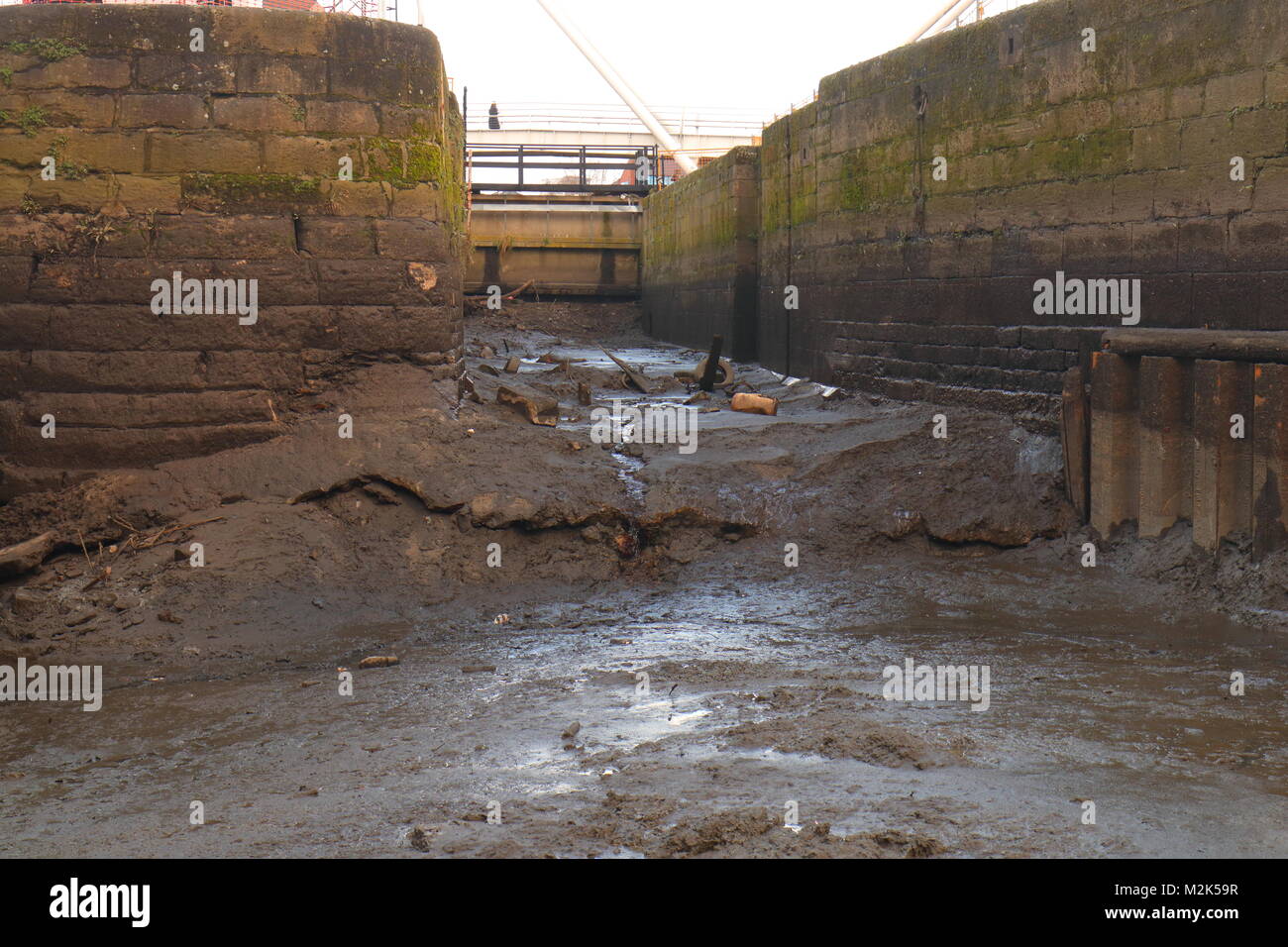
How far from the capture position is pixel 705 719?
4.57 meters

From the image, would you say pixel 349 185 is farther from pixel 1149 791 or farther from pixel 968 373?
pixel 1149 791

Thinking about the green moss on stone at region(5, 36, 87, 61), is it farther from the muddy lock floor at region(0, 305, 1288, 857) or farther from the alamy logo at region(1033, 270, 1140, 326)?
the alamy logo at region(1033, 270, 1140, 326)

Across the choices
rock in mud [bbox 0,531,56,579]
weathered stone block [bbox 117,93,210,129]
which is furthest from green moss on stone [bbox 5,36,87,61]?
rock in mud [bbox 0,531,56,579]

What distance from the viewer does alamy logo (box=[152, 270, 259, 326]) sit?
23.2 ft

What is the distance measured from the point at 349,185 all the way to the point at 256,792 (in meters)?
4.54

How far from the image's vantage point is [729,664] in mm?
5391

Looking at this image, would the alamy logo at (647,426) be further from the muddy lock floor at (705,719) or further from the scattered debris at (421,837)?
the scattered debris at (421,837)

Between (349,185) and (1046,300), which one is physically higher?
(349,185)

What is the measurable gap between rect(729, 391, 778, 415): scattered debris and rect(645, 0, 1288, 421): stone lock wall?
84 cm

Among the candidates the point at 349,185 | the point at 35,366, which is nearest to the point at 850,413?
the point at 349,185

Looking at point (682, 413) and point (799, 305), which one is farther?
point (799, 305)

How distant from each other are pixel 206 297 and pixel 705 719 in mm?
4426

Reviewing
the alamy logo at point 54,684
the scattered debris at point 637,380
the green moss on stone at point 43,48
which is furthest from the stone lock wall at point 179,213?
the scattered debris at point 637,380

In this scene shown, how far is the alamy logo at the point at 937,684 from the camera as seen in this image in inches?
188
